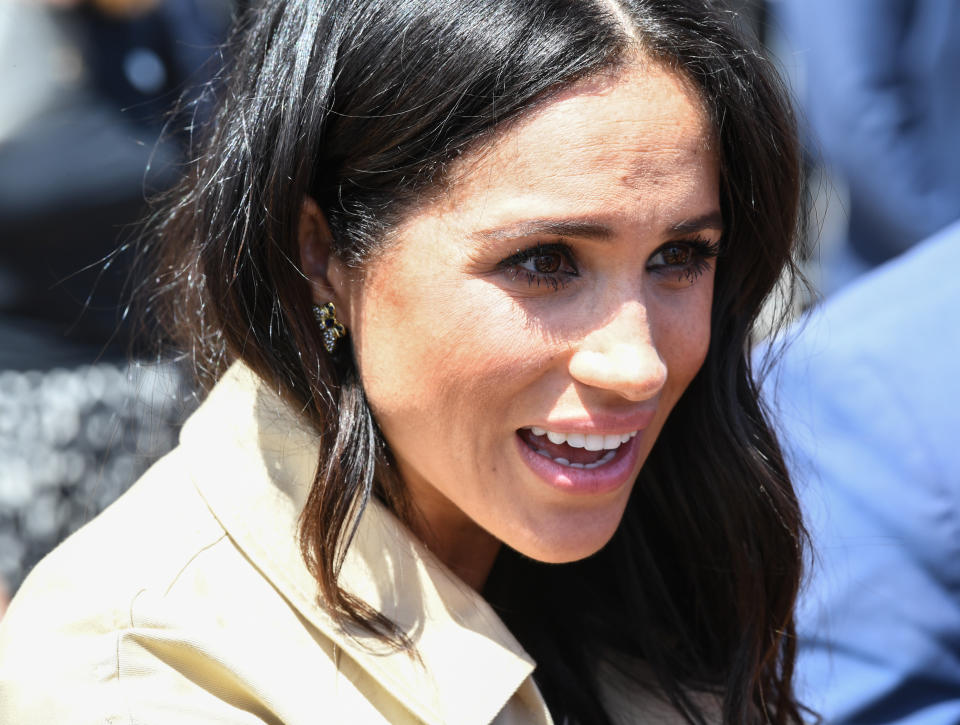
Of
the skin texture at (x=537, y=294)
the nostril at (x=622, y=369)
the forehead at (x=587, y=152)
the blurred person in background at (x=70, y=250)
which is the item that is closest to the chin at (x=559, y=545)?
the skin texture at (x=537, y=294)

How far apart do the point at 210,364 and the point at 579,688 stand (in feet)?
2.56

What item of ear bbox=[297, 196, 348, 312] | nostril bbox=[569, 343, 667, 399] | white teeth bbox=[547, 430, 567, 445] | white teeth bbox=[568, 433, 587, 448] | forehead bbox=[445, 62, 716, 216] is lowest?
white teeth bbox=[568, 433, 587, 448]

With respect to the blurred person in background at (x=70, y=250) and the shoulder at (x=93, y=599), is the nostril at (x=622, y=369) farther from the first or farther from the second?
the blurred person in background at (x=70, y=250)

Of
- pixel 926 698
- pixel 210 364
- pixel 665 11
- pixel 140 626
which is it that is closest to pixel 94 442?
pixel 210 364

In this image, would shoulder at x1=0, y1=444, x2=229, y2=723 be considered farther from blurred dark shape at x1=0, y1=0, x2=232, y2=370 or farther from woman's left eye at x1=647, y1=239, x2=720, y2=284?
blurred dark shape at x1=0, y1=0, x2=232, y2=370

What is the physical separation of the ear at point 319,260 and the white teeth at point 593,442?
1.24 feet

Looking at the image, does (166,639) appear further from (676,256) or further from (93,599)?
(676,256)

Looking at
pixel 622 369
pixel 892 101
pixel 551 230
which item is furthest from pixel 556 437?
pixel 892 101

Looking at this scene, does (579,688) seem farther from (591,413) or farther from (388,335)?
(388,335)

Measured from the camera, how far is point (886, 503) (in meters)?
2.06

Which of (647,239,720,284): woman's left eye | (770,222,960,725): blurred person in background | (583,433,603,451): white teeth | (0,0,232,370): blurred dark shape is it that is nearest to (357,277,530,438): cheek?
(583,433,603,451): white teeth

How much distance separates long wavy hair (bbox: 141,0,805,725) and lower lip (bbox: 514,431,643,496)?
0.71 ft

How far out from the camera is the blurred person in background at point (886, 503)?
2.02 metres

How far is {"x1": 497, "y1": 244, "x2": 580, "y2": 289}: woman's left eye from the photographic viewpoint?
1.44 metres
